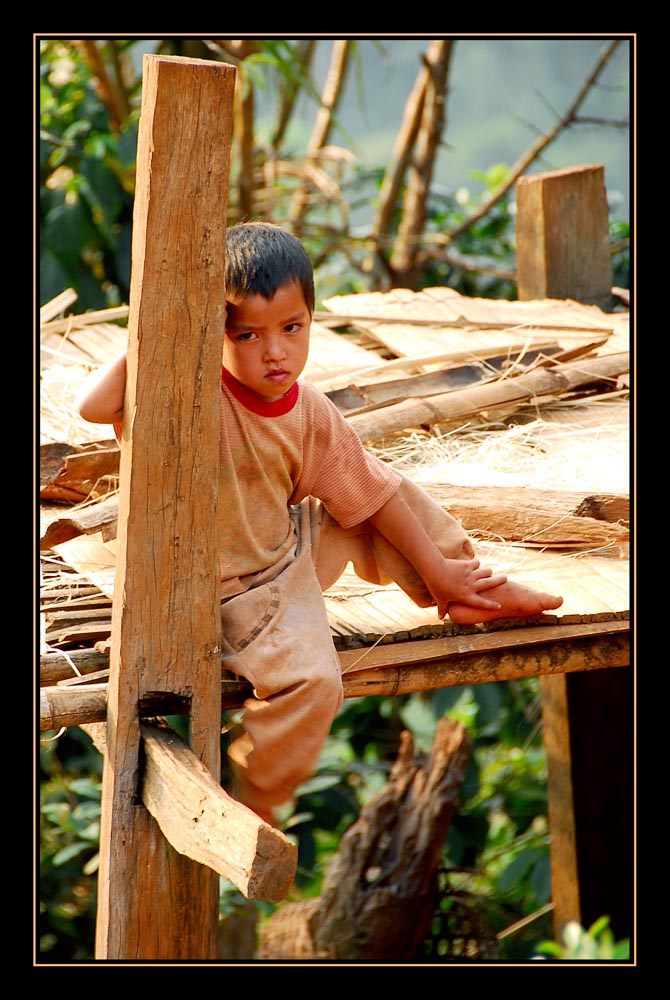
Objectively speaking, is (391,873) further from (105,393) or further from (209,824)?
(105,393)

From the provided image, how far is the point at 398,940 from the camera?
441 cm

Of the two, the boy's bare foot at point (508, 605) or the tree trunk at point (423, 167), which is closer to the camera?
the boy's bare foot at point (508, 605)

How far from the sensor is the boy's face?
72.2 inches

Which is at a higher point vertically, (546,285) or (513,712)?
(546,285)

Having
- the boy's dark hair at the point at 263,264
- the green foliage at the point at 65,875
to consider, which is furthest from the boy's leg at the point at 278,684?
the green foliage at the point at 65,875

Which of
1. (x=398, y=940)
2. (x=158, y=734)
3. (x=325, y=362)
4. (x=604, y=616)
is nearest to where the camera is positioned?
(x=158, y=734)

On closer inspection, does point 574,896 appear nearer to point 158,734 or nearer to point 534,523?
point 534,523

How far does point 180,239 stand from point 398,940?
3441 mm

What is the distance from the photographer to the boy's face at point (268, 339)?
1.83 meters

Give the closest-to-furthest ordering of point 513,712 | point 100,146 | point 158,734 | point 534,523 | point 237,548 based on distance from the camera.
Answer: point 158,734 → point 237,548 → point 534,523 → point 100,146 → point 513,712

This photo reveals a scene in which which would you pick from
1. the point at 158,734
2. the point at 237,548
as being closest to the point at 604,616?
the point at 237,548

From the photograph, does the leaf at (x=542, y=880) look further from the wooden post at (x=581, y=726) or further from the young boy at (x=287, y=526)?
the young boy at (x=287, y=526)

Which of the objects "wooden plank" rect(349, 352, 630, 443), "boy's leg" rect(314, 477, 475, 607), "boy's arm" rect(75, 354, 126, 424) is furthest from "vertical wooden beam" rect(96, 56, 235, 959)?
"wooden plank" rect(349, 352, 630, 443)

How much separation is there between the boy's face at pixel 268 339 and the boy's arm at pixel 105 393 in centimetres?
19
